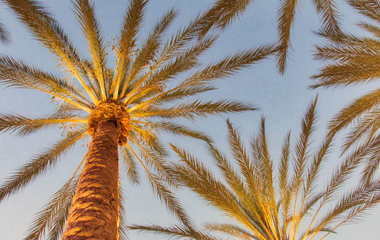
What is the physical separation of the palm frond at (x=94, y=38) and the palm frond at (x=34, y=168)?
1505 millimetres

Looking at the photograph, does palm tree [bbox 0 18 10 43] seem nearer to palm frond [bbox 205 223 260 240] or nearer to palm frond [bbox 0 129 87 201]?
palm frond [bbox 0 129 87 201]

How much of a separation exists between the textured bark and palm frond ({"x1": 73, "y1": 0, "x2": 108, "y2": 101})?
231 centimetres

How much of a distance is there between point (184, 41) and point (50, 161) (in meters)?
4.33

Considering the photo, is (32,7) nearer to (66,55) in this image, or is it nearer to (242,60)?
(66,55)

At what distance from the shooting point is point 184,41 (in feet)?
19.7

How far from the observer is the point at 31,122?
5.94 meters

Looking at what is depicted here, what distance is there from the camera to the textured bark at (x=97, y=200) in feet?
8.43

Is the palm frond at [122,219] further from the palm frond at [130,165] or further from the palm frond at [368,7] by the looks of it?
the palm frond at [368,7]

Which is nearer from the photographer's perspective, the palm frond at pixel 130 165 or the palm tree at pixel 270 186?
the palm tree at pixel 270 186

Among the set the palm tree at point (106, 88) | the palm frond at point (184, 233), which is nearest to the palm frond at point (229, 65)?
the palm tree at point (106, 88)

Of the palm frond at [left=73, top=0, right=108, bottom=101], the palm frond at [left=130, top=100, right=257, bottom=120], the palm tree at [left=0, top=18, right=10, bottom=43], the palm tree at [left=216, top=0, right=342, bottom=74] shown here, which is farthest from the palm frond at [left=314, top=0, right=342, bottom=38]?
the palm tree at [left=0, top=18, right=10, bottom=43]

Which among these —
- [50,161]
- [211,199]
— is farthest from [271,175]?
[50,161]

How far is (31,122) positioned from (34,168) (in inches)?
42.7

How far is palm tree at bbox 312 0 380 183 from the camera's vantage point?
6.01m
